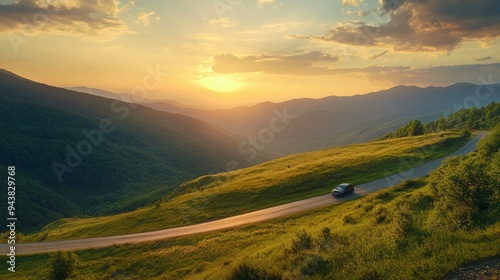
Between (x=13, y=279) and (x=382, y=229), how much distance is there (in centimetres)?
4483

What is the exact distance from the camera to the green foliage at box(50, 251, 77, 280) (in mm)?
35531

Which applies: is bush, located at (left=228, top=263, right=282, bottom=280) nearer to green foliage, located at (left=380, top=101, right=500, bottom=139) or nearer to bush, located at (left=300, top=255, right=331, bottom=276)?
bush, located at (left=300, top=255, right=331, bottom=276)

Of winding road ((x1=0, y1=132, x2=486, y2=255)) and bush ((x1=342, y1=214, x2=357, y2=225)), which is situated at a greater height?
bush ((x1=342, y1=214, x2=357, y2=225))

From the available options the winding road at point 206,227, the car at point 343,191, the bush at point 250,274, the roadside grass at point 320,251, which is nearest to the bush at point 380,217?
the roadside grass at point 320,251

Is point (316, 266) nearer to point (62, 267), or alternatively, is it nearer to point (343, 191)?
point (343, 191)

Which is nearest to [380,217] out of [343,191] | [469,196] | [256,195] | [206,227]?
[469,196]

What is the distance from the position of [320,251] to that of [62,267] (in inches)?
1270

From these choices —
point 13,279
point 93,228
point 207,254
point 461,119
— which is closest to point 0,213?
point 93,228

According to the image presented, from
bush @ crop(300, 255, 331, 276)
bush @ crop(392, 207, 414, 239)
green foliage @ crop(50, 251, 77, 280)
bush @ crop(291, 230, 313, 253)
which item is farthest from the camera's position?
green foliage @ crop(50, 251, 77, 280)

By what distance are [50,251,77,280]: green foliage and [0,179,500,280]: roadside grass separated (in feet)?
3.49

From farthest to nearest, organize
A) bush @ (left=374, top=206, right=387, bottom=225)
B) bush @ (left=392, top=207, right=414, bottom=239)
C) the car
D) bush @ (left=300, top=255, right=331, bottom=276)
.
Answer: the car → bush @ (left=374, top=206, right=387, bottom=225) → bush @ (left=392, top=207, right=414, bottom=239) → bush @ (left=300, top=255, right=331, bottom=276)

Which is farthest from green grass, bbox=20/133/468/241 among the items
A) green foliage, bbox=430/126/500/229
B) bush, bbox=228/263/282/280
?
green foliage, bbox=430/126/500/229

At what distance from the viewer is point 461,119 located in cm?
16438

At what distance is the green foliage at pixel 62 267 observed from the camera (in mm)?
35531
